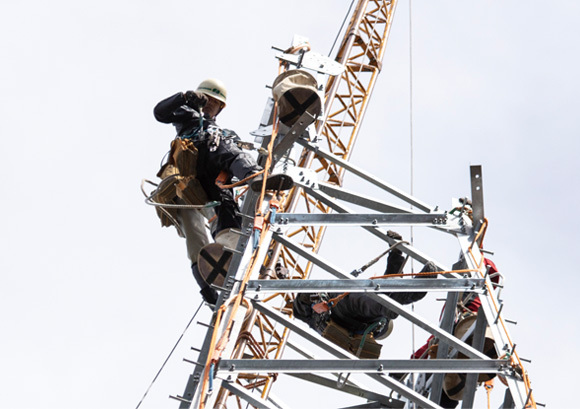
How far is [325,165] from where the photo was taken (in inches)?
960

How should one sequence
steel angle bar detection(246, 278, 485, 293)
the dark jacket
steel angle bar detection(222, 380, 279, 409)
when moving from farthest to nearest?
the dark jacket
steel angle bar detection(246, 278, 485, 293)
steel angle bar detection(222, 380, 279, 409)

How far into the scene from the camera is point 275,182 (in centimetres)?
1227

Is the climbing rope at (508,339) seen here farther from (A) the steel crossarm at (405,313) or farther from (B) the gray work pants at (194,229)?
(B) the gray work pants at (194,229)

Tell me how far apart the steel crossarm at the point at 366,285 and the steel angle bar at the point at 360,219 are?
1198 millimetres

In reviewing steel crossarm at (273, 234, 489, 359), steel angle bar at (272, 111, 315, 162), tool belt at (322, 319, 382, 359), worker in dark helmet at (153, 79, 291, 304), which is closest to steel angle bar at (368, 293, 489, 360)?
steel crossarm at (273, 234, 489, 359)

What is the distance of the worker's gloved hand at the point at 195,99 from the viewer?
1677 centimetres

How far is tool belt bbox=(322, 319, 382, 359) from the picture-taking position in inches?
582

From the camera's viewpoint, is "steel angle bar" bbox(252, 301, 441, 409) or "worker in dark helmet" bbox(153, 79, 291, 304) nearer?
"steel angle bar" bbox(252, 301, 441, 409)

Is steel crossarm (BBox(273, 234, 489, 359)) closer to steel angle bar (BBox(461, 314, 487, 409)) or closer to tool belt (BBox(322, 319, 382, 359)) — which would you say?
steel angle bar (BBox(461, 314, 487, 409))

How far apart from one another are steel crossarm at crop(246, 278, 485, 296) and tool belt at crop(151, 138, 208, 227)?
19.3 ft

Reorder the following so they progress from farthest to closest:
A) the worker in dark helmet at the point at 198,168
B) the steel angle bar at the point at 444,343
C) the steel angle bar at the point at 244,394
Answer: the worker in dark helmet at the point at 198,168, the steel angle bar at the point at 444,343, the steel angle bar at the point at 244,394

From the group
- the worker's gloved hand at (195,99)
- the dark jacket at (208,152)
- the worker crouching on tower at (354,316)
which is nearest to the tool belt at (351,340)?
the worker crouching on tower at (354,316)

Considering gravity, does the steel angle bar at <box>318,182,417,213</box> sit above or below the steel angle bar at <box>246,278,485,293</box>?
above

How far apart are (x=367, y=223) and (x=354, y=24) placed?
50.1ft
